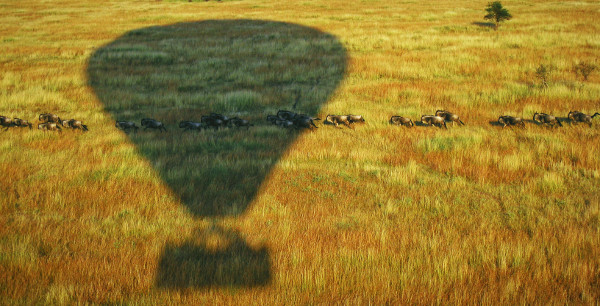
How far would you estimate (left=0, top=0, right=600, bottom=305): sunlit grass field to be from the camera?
4.25 m

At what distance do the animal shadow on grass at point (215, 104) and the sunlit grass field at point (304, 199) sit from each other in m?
0.05

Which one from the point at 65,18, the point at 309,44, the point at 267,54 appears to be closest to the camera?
the point at 267,54

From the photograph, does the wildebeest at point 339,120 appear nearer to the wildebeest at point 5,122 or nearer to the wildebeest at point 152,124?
the wildebeest at point 152,124

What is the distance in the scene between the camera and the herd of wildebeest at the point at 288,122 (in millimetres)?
11289

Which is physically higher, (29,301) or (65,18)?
(65,18)

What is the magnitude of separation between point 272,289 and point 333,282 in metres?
0.70

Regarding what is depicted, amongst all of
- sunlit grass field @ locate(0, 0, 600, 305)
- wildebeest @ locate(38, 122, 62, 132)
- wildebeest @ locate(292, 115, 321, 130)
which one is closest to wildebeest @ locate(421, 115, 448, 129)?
sunlit grass field @ locate(0, 0, 600, 305)

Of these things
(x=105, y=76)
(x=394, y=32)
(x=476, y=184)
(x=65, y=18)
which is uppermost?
(x=65, y=18)

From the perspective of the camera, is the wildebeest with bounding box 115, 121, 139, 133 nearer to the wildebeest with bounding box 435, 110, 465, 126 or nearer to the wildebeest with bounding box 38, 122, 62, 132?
the wildebeest with bounding box 38, 122, 62, 132

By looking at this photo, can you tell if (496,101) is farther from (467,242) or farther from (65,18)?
(65,18)

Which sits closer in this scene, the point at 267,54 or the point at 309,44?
the point at 267,54

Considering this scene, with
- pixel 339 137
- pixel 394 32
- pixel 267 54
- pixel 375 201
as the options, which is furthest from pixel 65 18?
pixel 375 201

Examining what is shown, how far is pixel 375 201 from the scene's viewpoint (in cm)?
666

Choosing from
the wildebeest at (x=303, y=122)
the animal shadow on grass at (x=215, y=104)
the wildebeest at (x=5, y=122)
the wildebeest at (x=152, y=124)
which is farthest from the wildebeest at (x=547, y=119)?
the wildebeest at (x=5, y=122)
